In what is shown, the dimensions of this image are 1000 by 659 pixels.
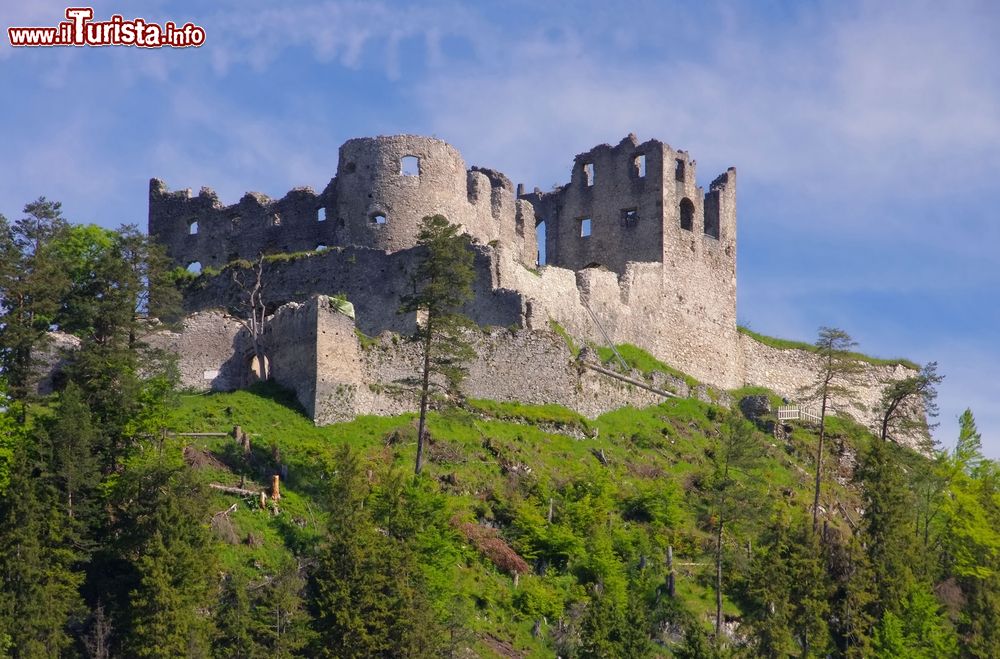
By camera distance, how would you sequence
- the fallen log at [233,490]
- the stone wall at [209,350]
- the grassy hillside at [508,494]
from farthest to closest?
the stone wall at [209,350], the fallen log at [233,490], the grassy hillside at [508,494]

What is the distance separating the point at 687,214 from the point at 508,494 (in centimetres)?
2829

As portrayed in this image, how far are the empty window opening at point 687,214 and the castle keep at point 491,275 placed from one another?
0.22ft

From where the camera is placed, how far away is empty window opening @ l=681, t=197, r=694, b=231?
81875 millimetres

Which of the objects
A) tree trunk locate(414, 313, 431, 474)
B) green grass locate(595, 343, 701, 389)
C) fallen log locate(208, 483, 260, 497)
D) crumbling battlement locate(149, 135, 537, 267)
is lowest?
fallen log locate(208, 483, 260, 497)

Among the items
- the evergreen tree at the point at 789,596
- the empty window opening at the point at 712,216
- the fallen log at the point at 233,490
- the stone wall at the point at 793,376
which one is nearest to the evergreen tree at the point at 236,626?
the fallen log at the point at 233,490

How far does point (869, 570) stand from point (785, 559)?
12.8ft

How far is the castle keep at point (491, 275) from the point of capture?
6075 centimetres

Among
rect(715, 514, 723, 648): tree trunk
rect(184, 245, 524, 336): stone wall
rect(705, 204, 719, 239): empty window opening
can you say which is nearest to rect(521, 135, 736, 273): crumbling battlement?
rect(705, 204, 719, 239): empty window opening

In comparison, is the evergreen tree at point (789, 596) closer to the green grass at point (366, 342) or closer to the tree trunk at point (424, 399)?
the tree trunk at point (424, 399)

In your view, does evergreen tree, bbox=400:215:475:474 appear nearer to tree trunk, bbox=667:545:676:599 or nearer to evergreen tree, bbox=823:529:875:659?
tree trunk, bbox=667:545:676:599

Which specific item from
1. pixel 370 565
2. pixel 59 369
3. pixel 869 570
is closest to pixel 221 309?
pixel 59 369

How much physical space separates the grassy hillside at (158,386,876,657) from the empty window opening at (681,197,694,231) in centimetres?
1764

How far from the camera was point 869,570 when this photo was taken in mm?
58031

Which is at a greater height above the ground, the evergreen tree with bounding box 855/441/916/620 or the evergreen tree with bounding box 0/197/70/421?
the evergreen tree with bounding box 0/197/70/421
